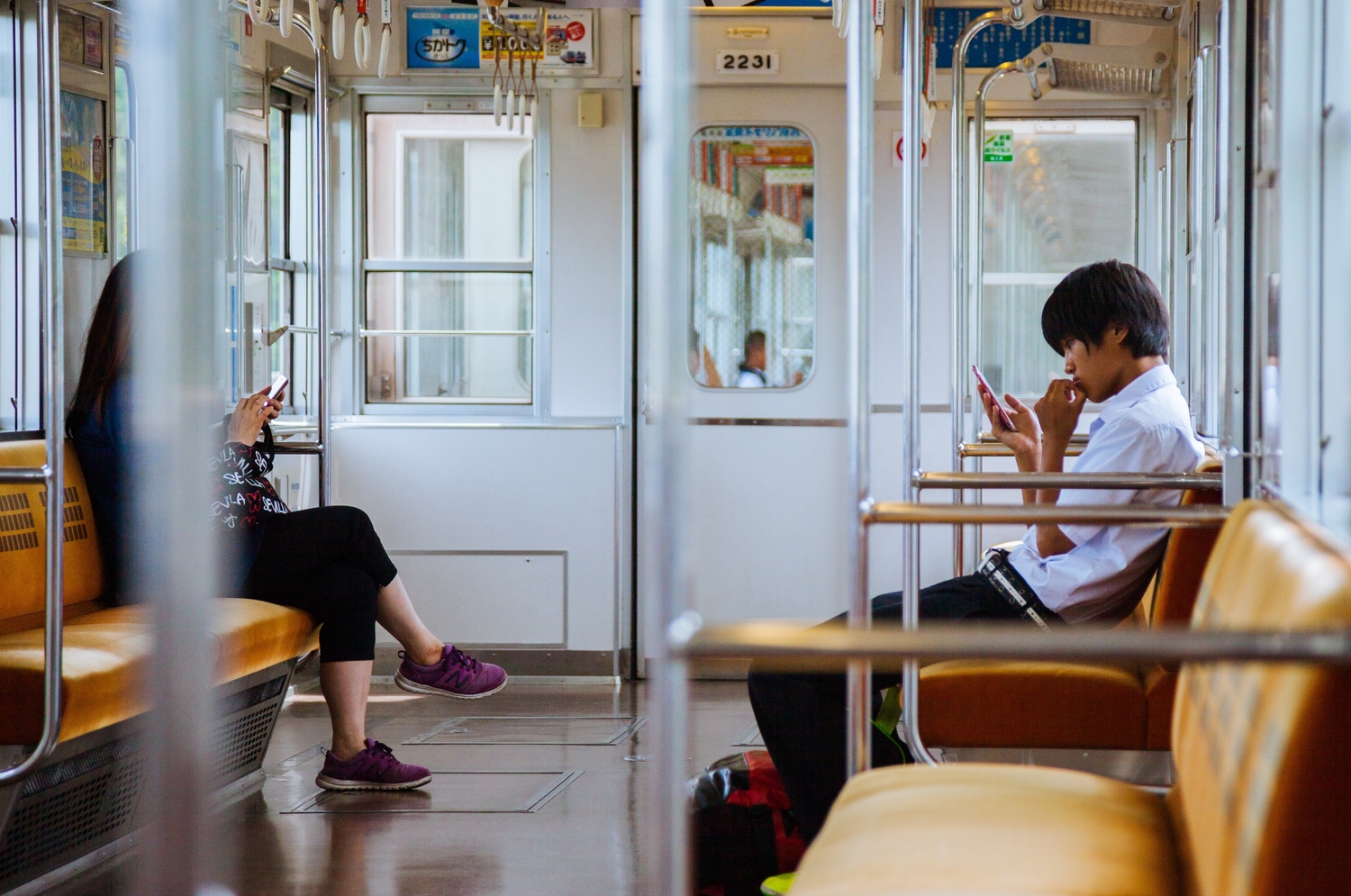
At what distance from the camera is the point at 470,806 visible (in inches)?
123

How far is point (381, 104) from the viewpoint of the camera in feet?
15.5

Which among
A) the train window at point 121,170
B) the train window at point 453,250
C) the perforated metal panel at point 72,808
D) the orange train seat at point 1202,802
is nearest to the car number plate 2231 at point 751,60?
the train window at point 453,250

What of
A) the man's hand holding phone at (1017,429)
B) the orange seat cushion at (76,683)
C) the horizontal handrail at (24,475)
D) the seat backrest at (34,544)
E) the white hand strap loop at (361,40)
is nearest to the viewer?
the horizontal handrail at (24,475)

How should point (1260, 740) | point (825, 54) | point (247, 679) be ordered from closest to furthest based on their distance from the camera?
point (1260, 740) → point (247, 679) → point (825, 54)

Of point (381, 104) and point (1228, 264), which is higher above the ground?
point (381, 104)

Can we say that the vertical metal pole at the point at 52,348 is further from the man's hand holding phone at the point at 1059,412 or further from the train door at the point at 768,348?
the train door at the point at 768,348

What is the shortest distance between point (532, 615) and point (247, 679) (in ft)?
5.56

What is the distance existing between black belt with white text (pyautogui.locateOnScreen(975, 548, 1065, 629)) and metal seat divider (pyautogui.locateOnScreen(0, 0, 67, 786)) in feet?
5.33

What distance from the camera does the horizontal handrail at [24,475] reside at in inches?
83.6

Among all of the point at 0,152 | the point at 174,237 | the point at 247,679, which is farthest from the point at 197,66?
the point at 0,152

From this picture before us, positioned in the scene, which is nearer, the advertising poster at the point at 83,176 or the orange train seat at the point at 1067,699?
the orange train seat at the point at 1067,699

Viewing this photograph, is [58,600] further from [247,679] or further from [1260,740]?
[1260,740]

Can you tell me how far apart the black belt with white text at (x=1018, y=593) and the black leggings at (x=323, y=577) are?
5.11ft

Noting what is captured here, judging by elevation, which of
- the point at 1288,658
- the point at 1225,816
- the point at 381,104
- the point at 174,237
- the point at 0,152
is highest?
the point at 381,104
